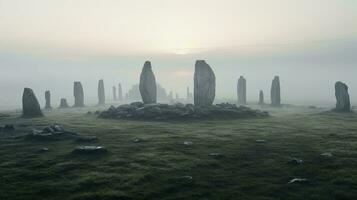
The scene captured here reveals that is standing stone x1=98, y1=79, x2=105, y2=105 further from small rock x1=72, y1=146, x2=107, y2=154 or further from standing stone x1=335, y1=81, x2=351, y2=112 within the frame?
small rock x1=72, y1=146, x2=107, y2=154

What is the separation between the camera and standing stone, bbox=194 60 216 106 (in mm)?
65688

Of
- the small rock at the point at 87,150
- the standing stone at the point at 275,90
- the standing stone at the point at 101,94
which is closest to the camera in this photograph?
the small rock at the point at 87,150

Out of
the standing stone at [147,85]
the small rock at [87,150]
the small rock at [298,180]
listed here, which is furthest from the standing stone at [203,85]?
the small rock at [298,180]

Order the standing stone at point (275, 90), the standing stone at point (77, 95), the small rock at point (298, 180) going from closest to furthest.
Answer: the small rock at point (298, 180) → the standing stone at point (275, 90) → the standing stone at point (77, 95)

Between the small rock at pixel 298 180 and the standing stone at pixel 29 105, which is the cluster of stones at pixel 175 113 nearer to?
the standing stone at pixel 29 105

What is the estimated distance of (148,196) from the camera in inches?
763

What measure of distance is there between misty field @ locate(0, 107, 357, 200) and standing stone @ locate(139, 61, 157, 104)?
29.6 meters

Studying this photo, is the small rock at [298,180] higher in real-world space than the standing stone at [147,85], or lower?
lower

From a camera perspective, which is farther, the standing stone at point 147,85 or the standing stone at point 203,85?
the standing stone at point 147,85

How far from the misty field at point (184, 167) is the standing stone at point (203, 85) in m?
27.8

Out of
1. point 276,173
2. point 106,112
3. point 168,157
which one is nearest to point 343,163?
point 276,173

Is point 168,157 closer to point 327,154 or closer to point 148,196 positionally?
point 148,196

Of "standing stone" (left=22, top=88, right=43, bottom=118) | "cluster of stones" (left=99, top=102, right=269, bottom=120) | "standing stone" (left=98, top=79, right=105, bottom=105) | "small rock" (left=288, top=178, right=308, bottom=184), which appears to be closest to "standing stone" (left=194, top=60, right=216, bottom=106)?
"cluster of stones" (left=99, top=102, right=269, bottom=120)

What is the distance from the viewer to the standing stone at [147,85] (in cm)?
6806
